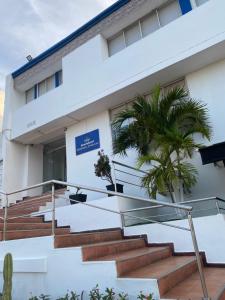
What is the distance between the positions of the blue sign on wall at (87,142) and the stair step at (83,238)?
12.1 ft

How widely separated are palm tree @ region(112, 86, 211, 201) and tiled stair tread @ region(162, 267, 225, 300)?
1836mm

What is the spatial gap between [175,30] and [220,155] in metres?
3.73

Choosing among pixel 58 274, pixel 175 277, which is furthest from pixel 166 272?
pixel 58 274

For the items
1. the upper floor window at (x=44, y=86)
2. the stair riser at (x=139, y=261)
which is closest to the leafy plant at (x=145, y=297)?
the stair riser at (x=139, y=261)

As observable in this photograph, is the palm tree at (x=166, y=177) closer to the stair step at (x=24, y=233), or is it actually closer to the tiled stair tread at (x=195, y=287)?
the tiled stair tread at (x=195, y=287)

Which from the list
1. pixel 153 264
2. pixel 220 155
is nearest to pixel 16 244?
pixel 153 264

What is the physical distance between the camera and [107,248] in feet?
12.2

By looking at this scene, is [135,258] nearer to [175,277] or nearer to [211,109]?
[175,277]

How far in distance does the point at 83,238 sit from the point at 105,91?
4.58 meters

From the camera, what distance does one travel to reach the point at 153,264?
3.64 m

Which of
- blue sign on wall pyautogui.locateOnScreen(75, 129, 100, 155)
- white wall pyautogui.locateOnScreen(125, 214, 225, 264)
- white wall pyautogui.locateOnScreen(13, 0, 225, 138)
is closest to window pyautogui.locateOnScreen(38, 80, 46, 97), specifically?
white wall pyautogui.locateOnScreen(13, 0, 225, 138)

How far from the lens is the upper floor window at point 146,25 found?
7293mm

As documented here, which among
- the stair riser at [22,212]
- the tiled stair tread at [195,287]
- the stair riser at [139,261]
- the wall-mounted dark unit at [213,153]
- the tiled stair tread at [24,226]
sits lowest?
the tiled stair tread at [195,287]

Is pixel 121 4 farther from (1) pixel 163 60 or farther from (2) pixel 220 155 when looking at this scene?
(2) pixel 220 155
